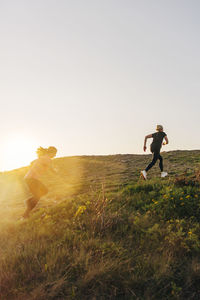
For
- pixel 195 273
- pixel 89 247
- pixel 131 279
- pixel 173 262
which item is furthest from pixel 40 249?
pixel 195 273

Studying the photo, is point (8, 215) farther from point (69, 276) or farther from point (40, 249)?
point (69, 276)

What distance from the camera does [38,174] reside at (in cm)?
643

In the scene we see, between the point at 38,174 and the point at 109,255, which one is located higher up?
the point at 38,174

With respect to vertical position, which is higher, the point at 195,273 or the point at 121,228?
the point at 121,228

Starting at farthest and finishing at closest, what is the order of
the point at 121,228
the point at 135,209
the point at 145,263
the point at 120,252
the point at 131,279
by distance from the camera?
the point at 135,209, the point at 121,228, the point at 120,252, the point at 145,263, the point at 131,279

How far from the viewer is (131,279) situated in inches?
110

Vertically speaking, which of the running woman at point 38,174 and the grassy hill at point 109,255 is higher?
the running woman at point 38,174

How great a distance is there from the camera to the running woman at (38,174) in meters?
6.21

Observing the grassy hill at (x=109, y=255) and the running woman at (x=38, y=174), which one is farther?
the running woman at (x=38, y=174)

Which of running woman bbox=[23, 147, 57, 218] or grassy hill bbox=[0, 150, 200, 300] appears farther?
running woman bbox=[23, 147, 57, 218]

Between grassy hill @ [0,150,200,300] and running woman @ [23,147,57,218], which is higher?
running woman @ [23,147,57,218]

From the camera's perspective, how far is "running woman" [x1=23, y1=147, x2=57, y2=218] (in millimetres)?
6215

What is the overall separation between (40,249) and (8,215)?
13.5 ft

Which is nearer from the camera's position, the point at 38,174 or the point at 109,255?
the point at 109,255
